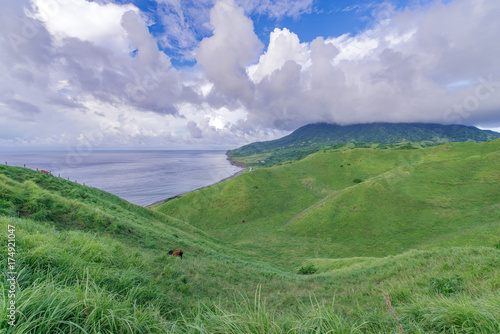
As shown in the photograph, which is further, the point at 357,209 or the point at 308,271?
the point at 357,209

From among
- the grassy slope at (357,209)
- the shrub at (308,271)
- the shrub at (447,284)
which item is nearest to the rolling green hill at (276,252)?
the shrub at (447,284)

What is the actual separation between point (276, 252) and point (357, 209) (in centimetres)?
2194

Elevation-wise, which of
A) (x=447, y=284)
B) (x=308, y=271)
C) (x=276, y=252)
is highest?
(x=447, y=284)

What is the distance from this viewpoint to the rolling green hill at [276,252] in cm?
274

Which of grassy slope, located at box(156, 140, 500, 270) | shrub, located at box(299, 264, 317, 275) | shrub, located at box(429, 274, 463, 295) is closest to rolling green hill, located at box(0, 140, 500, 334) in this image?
shrub, located at box(429, 274, 463, 295)

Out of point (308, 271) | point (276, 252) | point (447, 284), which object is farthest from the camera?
point (276, 252)

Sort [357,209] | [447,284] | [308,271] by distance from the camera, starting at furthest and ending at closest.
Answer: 1. [357,209]
2. [308,271]
3. [447,284]

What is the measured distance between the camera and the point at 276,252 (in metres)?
30.1

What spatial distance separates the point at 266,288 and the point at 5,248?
907 cm

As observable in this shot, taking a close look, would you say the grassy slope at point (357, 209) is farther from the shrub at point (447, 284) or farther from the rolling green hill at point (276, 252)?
the shrub at point (447, 284)

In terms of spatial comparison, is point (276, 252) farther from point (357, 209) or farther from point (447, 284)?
point (447, 284)

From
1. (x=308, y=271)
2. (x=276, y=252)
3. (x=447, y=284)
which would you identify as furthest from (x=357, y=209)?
(x=447, y=284)

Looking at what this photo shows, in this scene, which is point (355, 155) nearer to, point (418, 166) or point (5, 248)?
point (418, 166)

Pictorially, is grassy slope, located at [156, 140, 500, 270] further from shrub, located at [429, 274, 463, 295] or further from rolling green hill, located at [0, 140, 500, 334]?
shrub, located at [429, 274, 463, 295]
